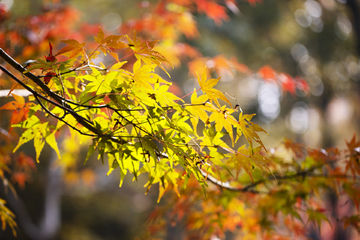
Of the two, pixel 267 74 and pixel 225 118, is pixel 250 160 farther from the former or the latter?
pixel 267 74

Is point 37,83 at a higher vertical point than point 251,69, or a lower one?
lower

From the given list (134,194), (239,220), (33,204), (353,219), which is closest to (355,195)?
(353,219)

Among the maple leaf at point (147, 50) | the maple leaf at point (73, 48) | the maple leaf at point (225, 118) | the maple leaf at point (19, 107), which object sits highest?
the maple leaf at point (73, 48)

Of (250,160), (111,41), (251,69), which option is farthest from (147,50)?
(251,69)

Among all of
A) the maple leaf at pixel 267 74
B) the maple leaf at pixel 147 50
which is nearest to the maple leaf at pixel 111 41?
the maple leaf at pixel 147 50

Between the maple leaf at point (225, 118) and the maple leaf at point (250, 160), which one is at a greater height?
the maple leaf at point (225, 118)

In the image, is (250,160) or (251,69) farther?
(251,69)

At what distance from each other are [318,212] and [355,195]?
0.17m

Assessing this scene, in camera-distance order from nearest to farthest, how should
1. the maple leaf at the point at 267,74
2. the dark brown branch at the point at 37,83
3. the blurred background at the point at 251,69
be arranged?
the dark brown branch at the point at 37,83 → the maple leaf at the point at 267,74 → the blurred background at the point at 251,69

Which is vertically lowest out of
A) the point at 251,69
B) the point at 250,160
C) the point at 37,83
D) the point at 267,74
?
the point at 250,160

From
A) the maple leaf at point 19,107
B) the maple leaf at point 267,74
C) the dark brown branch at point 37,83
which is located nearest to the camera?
the dark brown branch at point 37,83

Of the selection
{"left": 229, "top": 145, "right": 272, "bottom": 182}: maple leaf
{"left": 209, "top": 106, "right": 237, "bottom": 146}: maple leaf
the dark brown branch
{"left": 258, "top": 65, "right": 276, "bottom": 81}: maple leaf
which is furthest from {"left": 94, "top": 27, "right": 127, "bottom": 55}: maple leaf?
{"left": 258, "top": 65, "right": 276, "bottom": 81}: maple leaf

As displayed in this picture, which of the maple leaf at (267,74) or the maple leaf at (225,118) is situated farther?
the maple leaf at (267,74)

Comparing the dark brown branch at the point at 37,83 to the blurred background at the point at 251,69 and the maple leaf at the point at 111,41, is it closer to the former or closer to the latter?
the maple leaf at the point at 111,41
